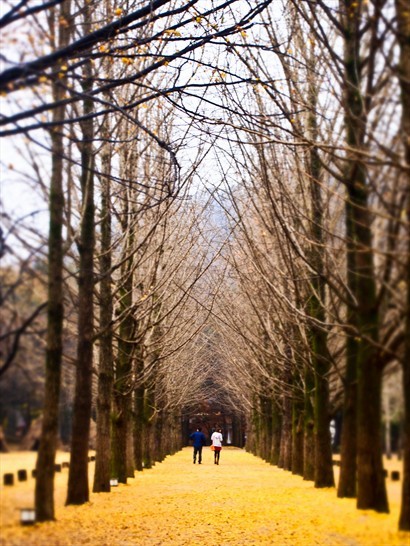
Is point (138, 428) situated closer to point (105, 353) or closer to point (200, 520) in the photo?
point (105, 353)

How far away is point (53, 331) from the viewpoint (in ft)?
16.6

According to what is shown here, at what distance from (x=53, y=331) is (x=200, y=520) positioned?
6.50 m

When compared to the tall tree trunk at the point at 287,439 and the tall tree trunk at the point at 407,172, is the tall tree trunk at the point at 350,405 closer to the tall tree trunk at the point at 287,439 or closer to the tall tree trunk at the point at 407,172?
the tall tree trunk at the point at 407,172

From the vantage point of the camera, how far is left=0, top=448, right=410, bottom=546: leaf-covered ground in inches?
183

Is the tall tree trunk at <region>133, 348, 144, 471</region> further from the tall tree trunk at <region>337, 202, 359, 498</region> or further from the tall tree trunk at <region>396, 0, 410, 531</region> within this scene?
the tall tree trunk at <region>396, 0, 410, 531</region>

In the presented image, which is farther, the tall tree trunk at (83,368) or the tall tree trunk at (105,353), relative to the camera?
the tall tree trunk at (105,353)

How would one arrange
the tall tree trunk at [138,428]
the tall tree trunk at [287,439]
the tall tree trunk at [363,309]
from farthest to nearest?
the tall tree trunk at [287,439], the tall tree trunk at [138,428], the tall tree trunk at [363,309]

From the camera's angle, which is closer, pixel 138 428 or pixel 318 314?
pixel 318 314

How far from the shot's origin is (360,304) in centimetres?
529

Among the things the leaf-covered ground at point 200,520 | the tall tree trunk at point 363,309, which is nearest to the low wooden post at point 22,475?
the leaf-covered ground at point 200,520

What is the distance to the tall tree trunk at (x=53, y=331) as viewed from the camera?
4.95m

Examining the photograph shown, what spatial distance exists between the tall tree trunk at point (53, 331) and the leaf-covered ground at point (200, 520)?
129mm

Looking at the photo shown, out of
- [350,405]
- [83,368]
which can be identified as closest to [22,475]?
[83,368]

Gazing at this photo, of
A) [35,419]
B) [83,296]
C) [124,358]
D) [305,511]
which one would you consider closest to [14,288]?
[35,419]
